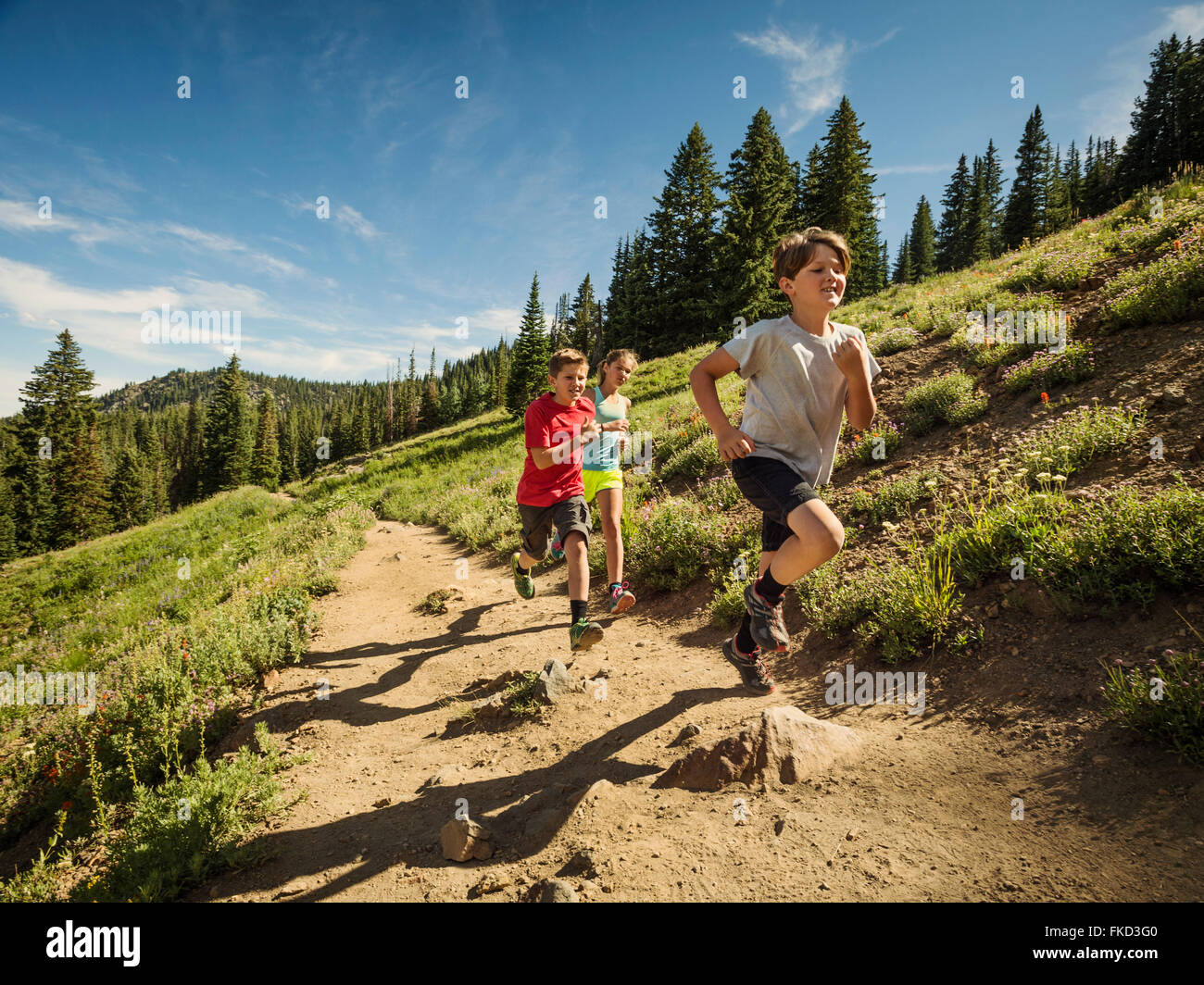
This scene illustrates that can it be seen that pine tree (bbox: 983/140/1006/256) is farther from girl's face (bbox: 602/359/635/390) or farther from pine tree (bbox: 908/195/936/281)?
girl's face (bbox: 602/359/635/390)

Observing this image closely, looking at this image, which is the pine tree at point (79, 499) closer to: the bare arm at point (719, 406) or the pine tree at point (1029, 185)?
the bare arm at point (719, 406)

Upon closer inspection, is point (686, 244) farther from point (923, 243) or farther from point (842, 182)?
point (923, 243)

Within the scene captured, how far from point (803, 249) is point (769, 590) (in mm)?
2153

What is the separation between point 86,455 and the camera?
4506 centimetres

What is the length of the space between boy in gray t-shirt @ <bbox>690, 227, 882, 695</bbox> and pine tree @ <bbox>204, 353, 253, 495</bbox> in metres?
67.6

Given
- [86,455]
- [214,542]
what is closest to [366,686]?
[214,542]

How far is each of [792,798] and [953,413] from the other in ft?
18.3

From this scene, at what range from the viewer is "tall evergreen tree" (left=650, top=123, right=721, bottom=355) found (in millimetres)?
32156

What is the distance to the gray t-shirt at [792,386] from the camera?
10.8 feet

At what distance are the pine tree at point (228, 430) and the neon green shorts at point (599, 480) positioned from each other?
64978mm

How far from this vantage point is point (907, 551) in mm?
4746

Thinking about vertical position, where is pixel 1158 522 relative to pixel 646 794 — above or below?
above

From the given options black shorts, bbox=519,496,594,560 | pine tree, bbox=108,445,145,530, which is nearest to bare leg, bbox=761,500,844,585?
black shorts, bbox=519,496,594,560
